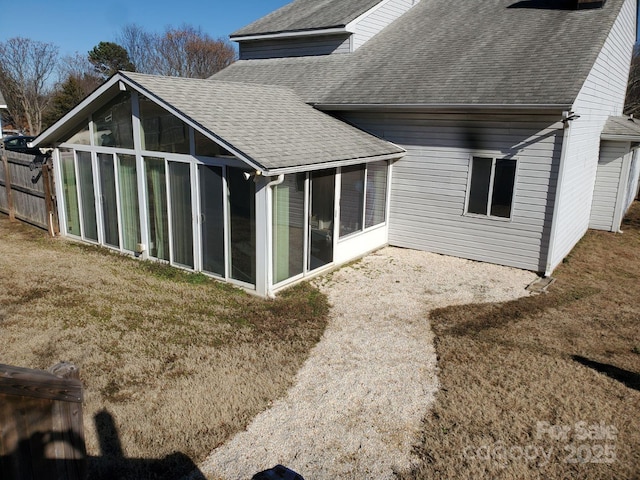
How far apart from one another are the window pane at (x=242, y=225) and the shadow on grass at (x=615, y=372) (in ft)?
17.5

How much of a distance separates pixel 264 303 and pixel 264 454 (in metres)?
3.80

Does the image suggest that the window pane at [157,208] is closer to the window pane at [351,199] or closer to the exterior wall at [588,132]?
the window pane at [351,199]

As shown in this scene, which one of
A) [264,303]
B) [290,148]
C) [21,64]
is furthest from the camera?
[21,64]

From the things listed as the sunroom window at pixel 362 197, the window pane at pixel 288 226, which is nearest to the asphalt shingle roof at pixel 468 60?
the sunroom window at pixel 362 197

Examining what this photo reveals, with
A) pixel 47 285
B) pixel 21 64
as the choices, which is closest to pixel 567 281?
pixel 47 285

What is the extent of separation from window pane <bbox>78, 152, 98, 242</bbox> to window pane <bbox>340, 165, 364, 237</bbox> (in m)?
5.65

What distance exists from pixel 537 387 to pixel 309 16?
14861 mm

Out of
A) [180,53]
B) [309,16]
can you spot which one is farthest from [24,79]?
[309,16]

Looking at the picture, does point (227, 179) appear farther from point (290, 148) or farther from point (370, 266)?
point (370, 266)

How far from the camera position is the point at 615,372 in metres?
6.17

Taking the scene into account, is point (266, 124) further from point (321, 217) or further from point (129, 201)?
point (129, 201)

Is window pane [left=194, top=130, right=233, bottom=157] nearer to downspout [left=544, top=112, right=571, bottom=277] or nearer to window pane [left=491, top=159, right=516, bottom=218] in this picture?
window pane [left=491, top=159, right=516, bottom=218]

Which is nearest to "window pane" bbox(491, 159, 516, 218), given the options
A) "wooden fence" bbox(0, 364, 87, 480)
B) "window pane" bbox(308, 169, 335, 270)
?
"window pane" bbox(308, 169, 335, 270)

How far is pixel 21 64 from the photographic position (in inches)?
1577
